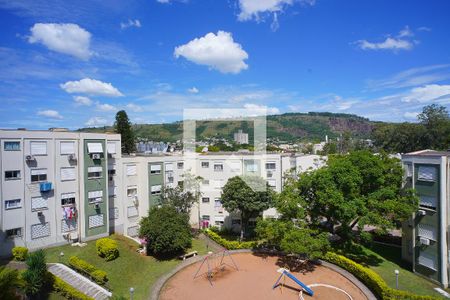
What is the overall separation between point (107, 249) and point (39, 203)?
7.24 m

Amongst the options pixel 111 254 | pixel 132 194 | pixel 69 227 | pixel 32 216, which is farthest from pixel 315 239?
pixel 32 216

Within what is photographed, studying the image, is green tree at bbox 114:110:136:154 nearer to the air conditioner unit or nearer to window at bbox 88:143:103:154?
window at bbox 88:143:103:154

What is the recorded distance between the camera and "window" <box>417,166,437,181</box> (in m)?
21.0

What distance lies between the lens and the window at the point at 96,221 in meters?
27.8

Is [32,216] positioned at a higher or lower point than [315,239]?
higher

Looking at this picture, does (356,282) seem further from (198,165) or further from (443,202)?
(198,165)

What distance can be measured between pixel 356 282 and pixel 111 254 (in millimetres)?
20170

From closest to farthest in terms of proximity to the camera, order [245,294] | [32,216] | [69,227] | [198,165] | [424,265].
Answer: [245,294], [424,265], [32,216], [69,227], [198,165]

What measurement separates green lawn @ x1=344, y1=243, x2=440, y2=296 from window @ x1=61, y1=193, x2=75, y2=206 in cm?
2604

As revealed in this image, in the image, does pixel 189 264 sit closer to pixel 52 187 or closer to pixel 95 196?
pixel 95 196

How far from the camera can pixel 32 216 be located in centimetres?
2428

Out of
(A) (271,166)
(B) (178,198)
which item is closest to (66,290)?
(B) (178,198)

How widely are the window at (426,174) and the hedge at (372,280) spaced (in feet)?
27.0

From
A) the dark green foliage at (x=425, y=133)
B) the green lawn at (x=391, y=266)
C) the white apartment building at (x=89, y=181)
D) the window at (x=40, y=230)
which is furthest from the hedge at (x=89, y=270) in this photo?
the dark green foliage at (x=425, y=133)
